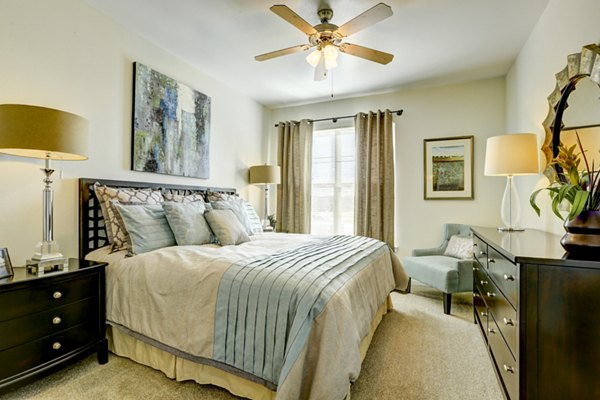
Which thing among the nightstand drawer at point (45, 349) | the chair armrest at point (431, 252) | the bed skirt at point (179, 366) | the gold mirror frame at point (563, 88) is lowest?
the bed skirt at point (179, 366)

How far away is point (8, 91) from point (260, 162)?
3.25 m

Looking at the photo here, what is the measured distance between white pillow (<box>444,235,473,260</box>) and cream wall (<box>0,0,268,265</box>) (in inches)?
132

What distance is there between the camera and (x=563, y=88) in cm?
200

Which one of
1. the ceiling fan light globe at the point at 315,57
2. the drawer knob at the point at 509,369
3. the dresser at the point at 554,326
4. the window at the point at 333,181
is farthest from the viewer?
the window at the point at 333,181

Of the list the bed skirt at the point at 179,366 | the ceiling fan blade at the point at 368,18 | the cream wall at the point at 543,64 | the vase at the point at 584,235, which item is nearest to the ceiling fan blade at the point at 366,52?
the ceiling fan blade at the point at 368,18

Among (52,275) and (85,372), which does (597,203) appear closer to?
(52,275)

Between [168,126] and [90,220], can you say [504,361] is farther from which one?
[168,126]

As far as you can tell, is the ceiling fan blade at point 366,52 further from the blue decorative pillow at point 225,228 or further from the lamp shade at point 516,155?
the blue decorative pillow at point 225,228

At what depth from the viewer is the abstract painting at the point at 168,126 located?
9.46 feet

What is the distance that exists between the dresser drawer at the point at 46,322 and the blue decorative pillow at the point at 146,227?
45 centimetres

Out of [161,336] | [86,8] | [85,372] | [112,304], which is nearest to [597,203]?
[161,336]

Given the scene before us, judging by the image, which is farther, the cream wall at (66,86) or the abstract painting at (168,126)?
the abstract painting at (168,126)

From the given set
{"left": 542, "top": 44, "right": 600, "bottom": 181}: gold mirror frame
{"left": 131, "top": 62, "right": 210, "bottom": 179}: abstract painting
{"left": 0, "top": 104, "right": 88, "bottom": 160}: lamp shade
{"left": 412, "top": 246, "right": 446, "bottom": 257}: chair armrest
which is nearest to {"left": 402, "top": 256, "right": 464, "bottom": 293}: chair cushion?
{"left": 412, "top": 246, "right": 446, "bottom": 257}: chair armrest

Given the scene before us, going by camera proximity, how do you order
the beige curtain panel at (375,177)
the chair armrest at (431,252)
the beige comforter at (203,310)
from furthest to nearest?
1. the beige curtain panel at (375,177)
2. the chair armrest at (431,252)
3. the beige comforter at (203,310)
